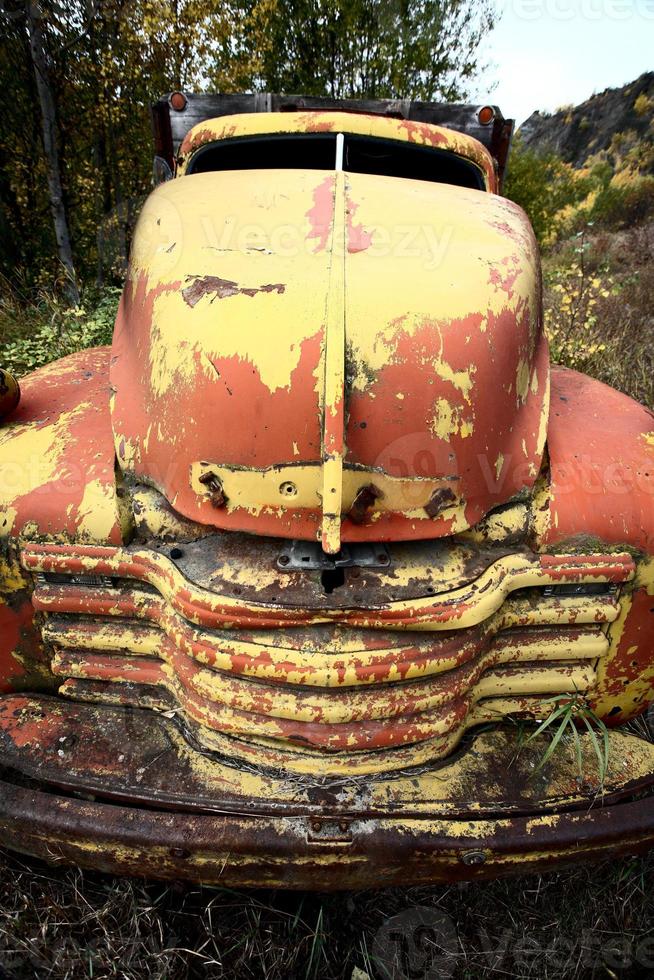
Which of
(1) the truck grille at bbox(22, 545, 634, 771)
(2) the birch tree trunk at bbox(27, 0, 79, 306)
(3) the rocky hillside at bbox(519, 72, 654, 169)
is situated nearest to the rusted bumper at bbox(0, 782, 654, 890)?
(1) the truck grille at bbox(22, 545, 634, 771)

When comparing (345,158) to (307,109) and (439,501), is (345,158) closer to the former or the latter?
(307,109)

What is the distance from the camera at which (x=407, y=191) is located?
200 cm

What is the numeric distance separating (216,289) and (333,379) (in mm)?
440

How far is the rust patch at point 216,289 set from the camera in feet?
5.08

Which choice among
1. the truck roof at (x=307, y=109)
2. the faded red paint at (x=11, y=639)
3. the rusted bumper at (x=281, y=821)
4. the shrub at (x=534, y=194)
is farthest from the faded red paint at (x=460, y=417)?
the shrub at (x=534, y=194)

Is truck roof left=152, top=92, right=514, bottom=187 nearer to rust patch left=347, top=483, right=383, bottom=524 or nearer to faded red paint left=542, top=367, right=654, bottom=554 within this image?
faded red paint left=542, top=367, right=654, bottom=554

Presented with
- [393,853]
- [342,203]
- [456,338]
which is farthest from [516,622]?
[342,203]

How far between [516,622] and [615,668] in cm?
37

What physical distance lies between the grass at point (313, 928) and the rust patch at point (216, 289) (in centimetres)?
145

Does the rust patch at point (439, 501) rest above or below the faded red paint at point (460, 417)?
below

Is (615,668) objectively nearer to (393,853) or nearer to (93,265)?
(393,853)

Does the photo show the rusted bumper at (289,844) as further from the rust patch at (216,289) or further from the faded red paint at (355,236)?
the faded red paint at (355,236)

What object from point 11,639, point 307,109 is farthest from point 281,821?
point 307,109

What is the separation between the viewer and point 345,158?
7.78ft
